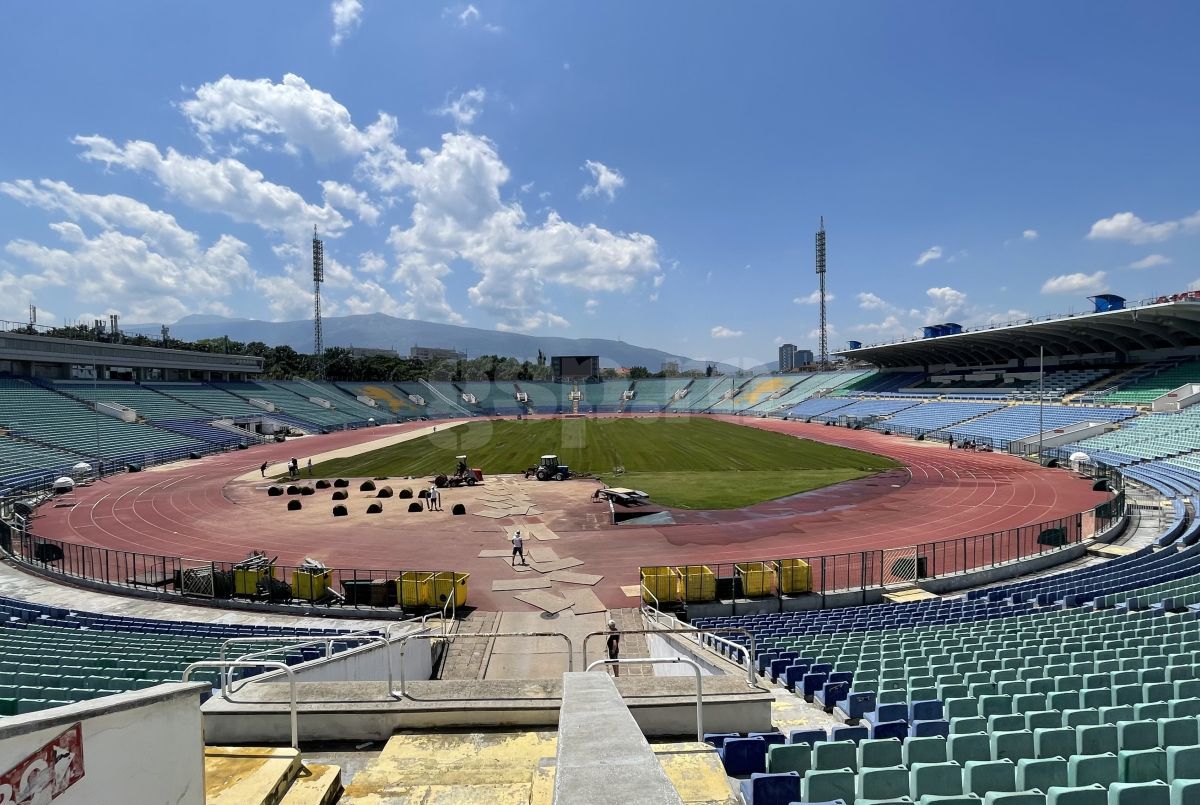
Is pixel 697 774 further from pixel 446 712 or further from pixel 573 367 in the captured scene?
pixel 573 367

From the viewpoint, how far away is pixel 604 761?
126 inches

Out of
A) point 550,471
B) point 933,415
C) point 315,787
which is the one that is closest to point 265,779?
point 315,787

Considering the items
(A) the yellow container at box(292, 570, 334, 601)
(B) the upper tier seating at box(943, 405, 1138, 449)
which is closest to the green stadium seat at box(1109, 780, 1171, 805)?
(A) the yellow container at box(292, 570, 334, 601)

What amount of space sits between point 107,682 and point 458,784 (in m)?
7.70

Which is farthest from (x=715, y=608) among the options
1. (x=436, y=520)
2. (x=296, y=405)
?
(x=296, y=405)

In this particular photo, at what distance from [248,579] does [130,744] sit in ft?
66.4

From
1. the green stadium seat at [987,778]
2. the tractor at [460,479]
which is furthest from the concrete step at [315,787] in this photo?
the tractor at [460,479]

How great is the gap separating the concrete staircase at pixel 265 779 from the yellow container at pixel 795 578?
58.7 feet

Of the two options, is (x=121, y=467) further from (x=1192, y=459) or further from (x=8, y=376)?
(x=1192, y=459)

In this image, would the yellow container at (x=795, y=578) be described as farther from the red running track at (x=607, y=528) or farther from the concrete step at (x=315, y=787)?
the concrete step at (x=315, y=787)

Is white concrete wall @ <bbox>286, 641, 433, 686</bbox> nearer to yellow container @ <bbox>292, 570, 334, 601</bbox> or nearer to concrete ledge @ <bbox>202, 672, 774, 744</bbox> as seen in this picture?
concrete ledge @ <bbox>202, 672, 774, 744</bbox>

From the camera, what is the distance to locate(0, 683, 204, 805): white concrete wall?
306 cm

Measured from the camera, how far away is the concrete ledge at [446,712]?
20.4ft

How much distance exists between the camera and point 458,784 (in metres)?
5.12
